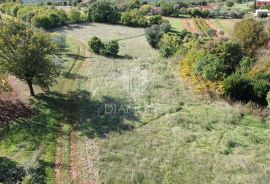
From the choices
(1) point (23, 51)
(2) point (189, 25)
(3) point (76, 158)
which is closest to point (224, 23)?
(2) point (189, 25)

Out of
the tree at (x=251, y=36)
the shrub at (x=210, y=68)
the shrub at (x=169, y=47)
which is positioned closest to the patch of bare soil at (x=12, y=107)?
the shrub at (x=210, y=68)

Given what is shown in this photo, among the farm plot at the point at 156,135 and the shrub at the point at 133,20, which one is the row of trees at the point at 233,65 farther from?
the shrub at the point at 133,20

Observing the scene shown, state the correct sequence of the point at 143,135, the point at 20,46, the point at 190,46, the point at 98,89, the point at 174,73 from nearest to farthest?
the point at 143,135, the point at 20,46, the point at 98,89, the point at 174,73, the point at 190,46

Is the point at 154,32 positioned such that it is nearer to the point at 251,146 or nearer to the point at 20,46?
the point at 20,46

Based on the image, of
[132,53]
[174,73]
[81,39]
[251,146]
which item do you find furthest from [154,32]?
[251,146]

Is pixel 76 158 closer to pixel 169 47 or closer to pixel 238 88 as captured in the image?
pixel 238 88

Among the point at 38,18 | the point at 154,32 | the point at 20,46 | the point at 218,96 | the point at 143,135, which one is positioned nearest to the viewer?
the point at 143,135

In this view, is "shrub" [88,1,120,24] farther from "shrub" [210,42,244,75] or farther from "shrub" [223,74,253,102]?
"shrub" [223,74,253,102]
